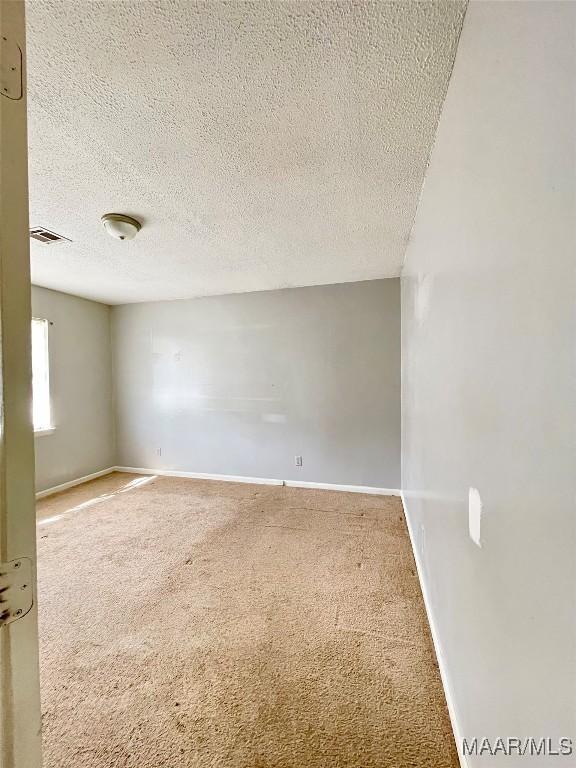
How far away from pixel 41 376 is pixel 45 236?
1.97 m

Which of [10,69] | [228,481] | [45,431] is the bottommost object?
[228,481]

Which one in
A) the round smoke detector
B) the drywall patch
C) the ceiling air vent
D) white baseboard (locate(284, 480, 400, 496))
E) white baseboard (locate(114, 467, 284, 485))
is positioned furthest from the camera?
white baseboard (locate(114, 467, 284, 485))

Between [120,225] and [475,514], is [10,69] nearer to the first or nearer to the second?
[475,514]

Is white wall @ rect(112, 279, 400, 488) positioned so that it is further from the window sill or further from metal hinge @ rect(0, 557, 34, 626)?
→ metal hinge @ rect(0, 557, 34, 626)

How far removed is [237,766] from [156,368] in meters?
Answer: 3.94

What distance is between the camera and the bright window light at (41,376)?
3.46 m

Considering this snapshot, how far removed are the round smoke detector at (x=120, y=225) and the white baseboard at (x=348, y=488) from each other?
301 cm

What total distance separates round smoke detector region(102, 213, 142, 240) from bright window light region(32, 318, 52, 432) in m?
2.23

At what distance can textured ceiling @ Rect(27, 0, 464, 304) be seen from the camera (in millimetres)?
878

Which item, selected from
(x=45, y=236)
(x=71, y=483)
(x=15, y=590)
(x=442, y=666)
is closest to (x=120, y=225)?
(x=45, y=236)

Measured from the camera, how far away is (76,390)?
12.8 feet

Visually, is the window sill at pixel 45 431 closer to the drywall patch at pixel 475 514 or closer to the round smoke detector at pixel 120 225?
the round smoke detector at pixel 120 225

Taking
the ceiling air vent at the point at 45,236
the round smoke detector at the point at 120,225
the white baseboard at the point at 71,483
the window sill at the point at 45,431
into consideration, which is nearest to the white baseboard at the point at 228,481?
the white baseboard at the point at 71,483

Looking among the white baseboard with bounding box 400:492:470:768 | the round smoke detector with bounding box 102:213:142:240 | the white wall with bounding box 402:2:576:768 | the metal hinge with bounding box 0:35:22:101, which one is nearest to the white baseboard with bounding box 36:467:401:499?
the white baseboard with bounding box 400:492:470:768
